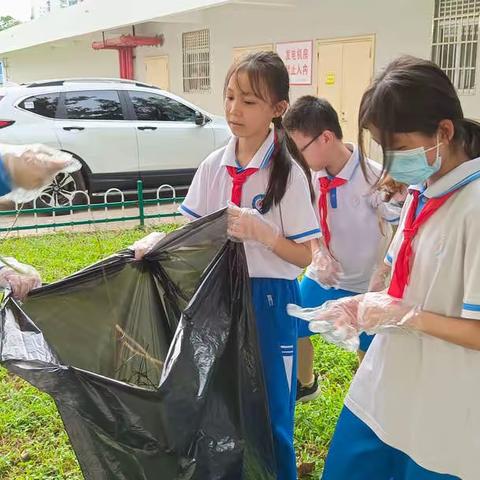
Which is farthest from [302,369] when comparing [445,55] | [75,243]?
[445,55]

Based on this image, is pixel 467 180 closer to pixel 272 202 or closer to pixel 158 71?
pixel 272 202

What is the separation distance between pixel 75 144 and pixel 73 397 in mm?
5211

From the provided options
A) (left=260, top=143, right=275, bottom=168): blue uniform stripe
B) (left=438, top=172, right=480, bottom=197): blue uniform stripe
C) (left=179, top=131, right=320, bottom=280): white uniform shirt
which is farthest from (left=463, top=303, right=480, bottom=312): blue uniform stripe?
(left=260, top=143, right=275, bottom=168): blue uniform stripe

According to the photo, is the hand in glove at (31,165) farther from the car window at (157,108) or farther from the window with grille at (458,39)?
the window with grille at (458,39)

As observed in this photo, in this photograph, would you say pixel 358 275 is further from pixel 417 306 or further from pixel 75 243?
pixel 75 243

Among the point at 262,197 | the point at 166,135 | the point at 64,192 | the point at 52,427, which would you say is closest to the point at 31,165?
the point at 262,197

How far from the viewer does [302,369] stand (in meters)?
2.41

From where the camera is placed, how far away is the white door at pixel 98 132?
5957 millimetres

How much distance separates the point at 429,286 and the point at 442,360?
149 mm

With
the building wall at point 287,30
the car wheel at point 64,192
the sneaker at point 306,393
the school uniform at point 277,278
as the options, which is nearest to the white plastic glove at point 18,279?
the school uniform at point 277,278

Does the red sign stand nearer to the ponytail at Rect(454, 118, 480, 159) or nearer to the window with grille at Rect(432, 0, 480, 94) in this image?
the window with grille at Rect(432, 0, 480, 94)

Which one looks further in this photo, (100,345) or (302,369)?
(302,369)

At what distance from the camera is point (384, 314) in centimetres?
116

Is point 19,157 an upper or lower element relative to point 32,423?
upper
